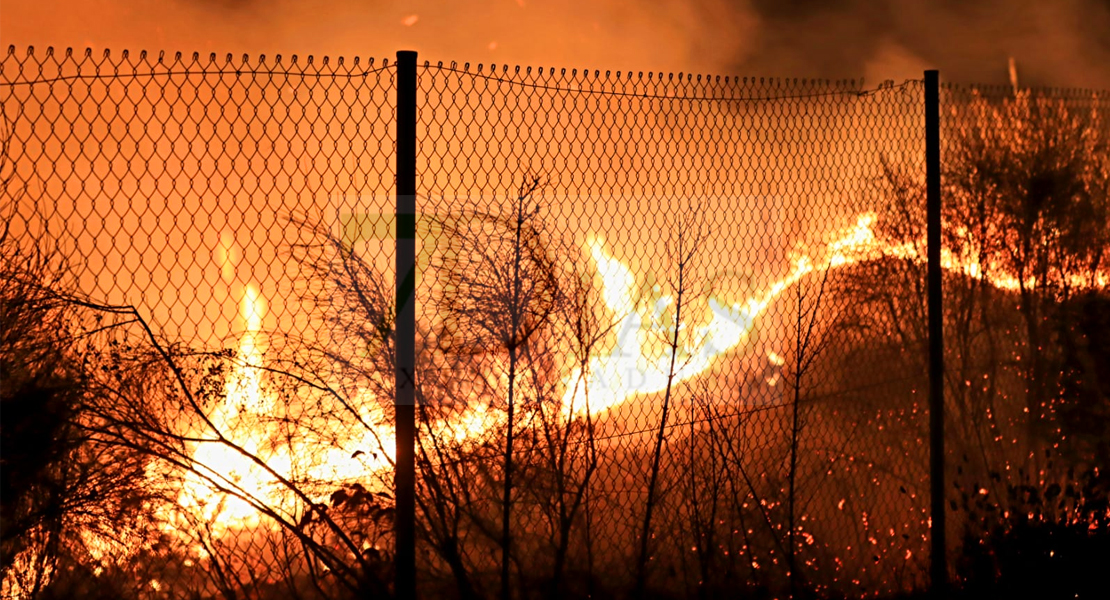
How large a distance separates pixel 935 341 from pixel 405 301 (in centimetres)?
237

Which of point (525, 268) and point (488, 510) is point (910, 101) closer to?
point (525, 268)

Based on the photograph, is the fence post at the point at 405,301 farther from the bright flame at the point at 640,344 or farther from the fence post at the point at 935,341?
the fence post at the point at 935,341

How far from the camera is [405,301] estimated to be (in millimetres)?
3188

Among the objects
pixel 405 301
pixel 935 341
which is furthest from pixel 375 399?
pixel 935 341

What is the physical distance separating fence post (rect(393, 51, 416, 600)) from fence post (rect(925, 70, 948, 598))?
7.55ft

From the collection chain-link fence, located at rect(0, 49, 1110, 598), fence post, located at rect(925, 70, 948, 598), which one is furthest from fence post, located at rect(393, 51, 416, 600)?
fence post, located at rect(925, 70, 948, 598)

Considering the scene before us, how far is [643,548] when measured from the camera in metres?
3.75

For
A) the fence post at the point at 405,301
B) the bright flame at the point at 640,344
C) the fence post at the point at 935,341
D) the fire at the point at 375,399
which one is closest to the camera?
the fence post at the point at 405,301

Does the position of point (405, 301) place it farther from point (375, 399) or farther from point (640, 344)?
point (640, 344)

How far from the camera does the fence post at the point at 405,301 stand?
3.12 m

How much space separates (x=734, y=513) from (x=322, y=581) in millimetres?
1664

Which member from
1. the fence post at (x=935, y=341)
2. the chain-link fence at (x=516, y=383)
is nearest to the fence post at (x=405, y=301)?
the chain-link fence at (x=516, y=383)

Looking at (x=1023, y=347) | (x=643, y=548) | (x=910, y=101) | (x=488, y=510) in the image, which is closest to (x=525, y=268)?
(x=488, y=510)

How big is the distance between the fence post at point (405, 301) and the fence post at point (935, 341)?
230 cm
